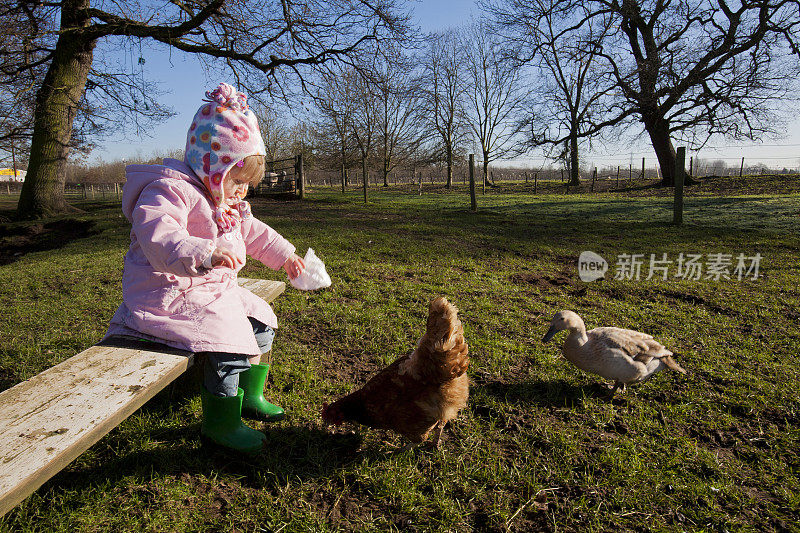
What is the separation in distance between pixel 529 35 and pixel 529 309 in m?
23.6

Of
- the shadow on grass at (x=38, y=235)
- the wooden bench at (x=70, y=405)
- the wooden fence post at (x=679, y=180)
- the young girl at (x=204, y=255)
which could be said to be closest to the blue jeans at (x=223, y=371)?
the young girl at (x=204, y=255)

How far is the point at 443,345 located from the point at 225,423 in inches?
50.8

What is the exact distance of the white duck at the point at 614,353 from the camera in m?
2.98

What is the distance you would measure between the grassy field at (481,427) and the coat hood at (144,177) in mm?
1380

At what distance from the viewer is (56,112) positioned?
11.6 meters

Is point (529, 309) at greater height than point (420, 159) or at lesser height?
lesser

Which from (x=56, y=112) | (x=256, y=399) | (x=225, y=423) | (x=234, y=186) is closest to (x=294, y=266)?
(x=234, y=186)

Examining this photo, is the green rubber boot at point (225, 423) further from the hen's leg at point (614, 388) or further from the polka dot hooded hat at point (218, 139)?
the hen's leg at point (614, 388)

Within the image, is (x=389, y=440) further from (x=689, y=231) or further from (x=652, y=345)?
(x=689, y=231)

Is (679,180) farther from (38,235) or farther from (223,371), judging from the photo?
(38,235)

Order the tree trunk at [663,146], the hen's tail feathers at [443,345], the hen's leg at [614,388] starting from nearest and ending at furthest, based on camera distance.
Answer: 1. the hen's tail feathers at [443,345]
2. the hen's leg at [614,388]
3. the tree trunk at [663,146]

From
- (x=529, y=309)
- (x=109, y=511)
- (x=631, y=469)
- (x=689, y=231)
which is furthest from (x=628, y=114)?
(x=109, y=511)

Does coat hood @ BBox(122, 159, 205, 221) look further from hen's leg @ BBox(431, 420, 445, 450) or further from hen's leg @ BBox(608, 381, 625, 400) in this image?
hen's leg @ BBox(608, 381, 625, 400)

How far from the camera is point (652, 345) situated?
→ 10.3 ft
